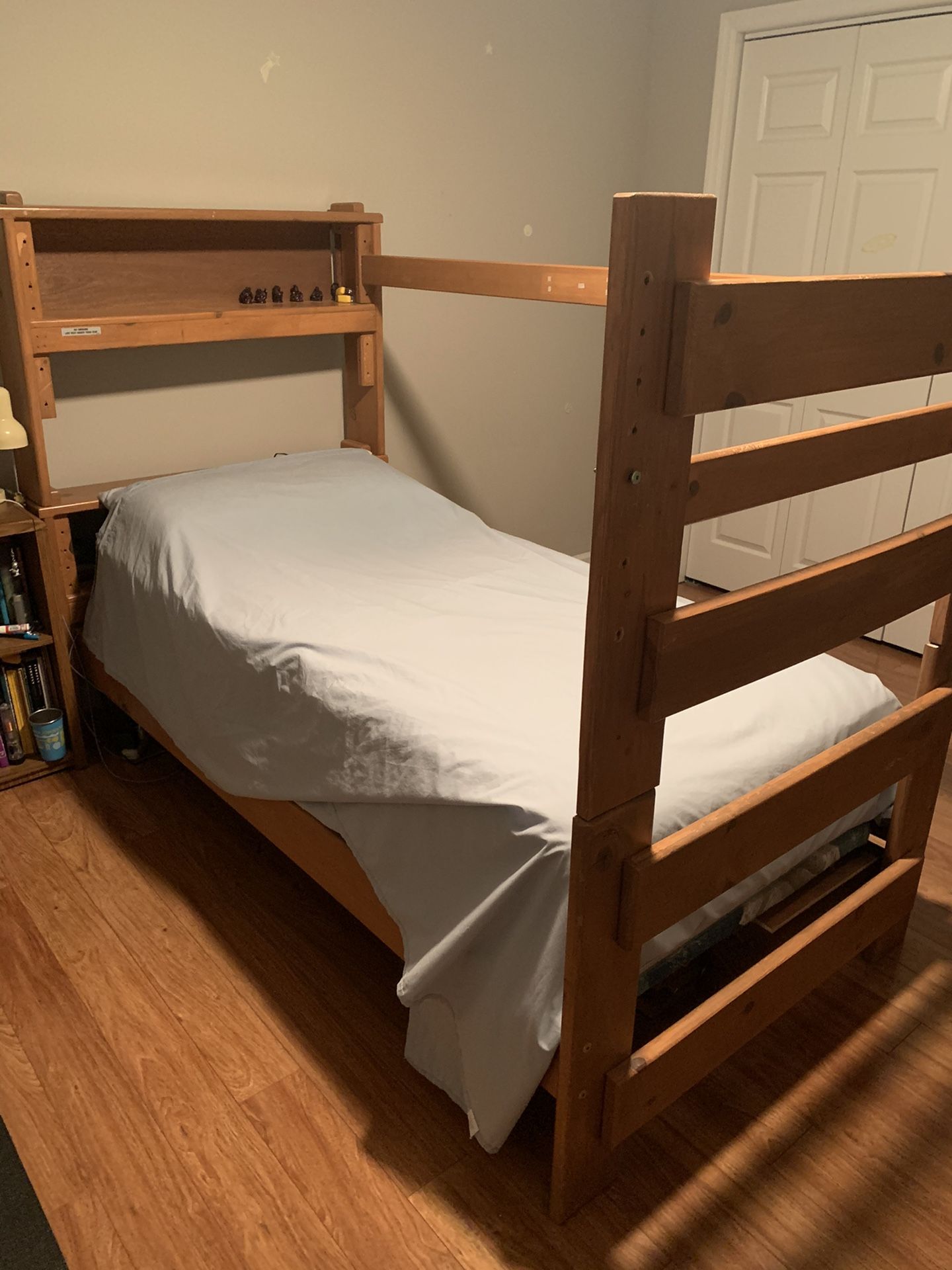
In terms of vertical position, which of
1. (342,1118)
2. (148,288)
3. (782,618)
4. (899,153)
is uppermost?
(899,153)

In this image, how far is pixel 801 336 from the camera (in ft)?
3.67

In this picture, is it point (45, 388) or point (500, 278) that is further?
point (45, 388)

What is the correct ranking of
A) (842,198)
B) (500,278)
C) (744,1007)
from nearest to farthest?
(744,1007)
(500,278)
(842,198)

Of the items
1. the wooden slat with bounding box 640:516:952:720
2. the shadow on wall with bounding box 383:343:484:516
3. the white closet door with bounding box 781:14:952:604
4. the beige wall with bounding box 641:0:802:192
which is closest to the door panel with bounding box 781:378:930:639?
the white closet door with bounding box 781:14:952:604

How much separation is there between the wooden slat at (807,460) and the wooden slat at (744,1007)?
748 mm

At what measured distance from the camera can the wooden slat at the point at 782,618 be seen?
45.4 inches

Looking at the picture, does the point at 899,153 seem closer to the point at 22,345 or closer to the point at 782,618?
the point at 782,618

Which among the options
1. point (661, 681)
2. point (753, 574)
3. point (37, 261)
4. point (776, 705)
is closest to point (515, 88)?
point (37, 261)

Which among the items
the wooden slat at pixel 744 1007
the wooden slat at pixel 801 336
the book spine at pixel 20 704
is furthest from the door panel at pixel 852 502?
the book spine at pixel 20 704

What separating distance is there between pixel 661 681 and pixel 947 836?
156cm

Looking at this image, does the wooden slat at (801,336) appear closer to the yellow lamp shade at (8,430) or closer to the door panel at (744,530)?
the yellow lamp shade at (8,430)

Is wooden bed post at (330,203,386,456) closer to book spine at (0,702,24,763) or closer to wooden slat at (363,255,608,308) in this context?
wooden slat at (363,255,608,308)

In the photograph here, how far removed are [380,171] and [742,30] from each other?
4.50ft

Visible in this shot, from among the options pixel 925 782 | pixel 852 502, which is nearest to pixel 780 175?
pixel 852 502
